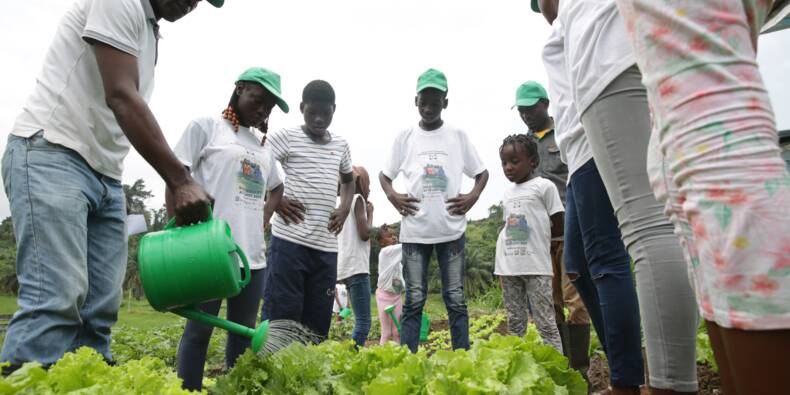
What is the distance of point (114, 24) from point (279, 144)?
2.03 metres

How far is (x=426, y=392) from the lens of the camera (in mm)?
1695

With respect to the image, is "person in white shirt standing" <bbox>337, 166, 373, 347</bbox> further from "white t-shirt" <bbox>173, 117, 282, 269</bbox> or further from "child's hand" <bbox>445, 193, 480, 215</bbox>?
"white t-shirt" <bbox>173, 117, 282, 269</bbox>

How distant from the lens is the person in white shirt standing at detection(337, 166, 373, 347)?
17.1 feet

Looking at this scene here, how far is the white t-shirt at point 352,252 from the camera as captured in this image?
17.7ft

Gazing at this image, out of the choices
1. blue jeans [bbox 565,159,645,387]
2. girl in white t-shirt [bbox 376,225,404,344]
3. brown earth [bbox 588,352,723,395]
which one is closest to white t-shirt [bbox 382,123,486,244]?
brown earth [bbox 588,352,723,395]

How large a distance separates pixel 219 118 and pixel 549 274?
2543 mm

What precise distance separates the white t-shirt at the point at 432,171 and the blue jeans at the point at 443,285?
0.09 m

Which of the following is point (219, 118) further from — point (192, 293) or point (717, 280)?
point (717, 280)

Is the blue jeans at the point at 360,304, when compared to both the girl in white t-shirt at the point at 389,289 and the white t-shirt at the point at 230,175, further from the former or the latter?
Result: the white t-shirt at the point at 230,175

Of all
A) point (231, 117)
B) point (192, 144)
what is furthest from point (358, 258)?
point (192, 144)

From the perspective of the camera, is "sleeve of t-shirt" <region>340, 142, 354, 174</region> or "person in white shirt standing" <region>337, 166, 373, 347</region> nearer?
"sleeve of t-shirt" <region>340, 142, 354, 174</region>

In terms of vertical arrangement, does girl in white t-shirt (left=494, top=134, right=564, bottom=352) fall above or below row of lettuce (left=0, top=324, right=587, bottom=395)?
above

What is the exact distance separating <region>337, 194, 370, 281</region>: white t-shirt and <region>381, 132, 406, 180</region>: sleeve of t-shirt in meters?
1.26

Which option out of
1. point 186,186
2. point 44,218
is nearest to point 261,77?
point 186,186
